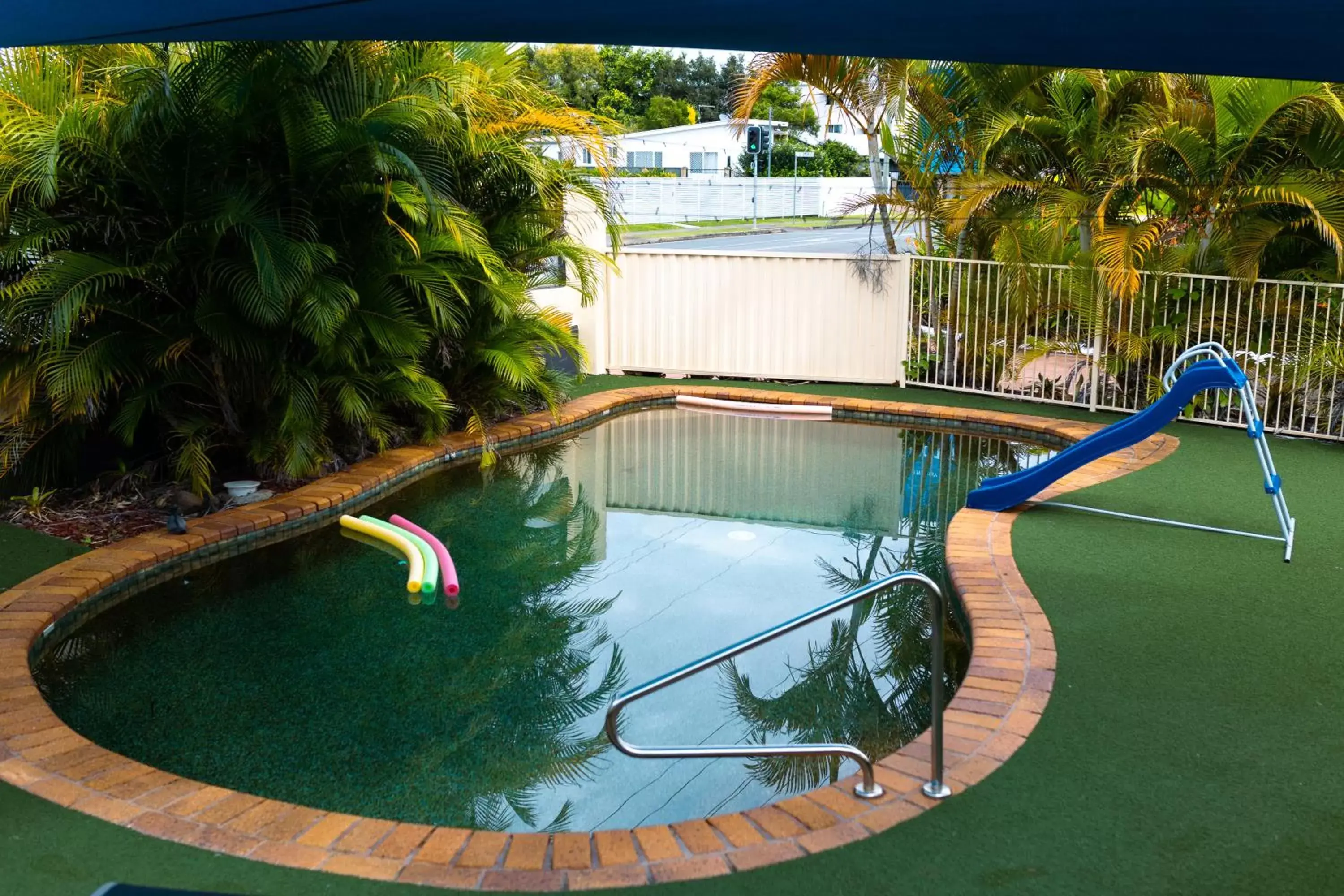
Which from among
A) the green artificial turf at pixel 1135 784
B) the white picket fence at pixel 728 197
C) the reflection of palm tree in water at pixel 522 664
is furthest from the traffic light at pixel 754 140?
the green artificial turf at pixel 1135 784

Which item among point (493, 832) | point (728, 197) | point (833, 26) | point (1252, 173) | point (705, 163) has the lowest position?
point (493, 832)

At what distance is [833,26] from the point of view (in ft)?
11.0

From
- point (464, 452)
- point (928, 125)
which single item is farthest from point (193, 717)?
point (928, 125)

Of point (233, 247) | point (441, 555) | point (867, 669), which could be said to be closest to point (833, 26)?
point (867, 669)

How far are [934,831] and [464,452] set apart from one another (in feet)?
19.9

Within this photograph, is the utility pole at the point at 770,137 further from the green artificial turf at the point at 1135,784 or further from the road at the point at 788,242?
the green artificial turf at the point at 1135,784

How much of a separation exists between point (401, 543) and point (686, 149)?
45221 millimetres

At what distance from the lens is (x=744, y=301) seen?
38.5ft

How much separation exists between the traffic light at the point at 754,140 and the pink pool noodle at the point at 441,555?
29.3 metres

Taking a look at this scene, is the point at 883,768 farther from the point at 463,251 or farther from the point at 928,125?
the point at 928,125

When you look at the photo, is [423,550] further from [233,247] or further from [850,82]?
[850,82]

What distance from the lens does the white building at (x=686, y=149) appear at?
46.8 m

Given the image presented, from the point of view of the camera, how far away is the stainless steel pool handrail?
10.5 feet

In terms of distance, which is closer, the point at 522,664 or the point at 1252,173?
the point at 522,664
